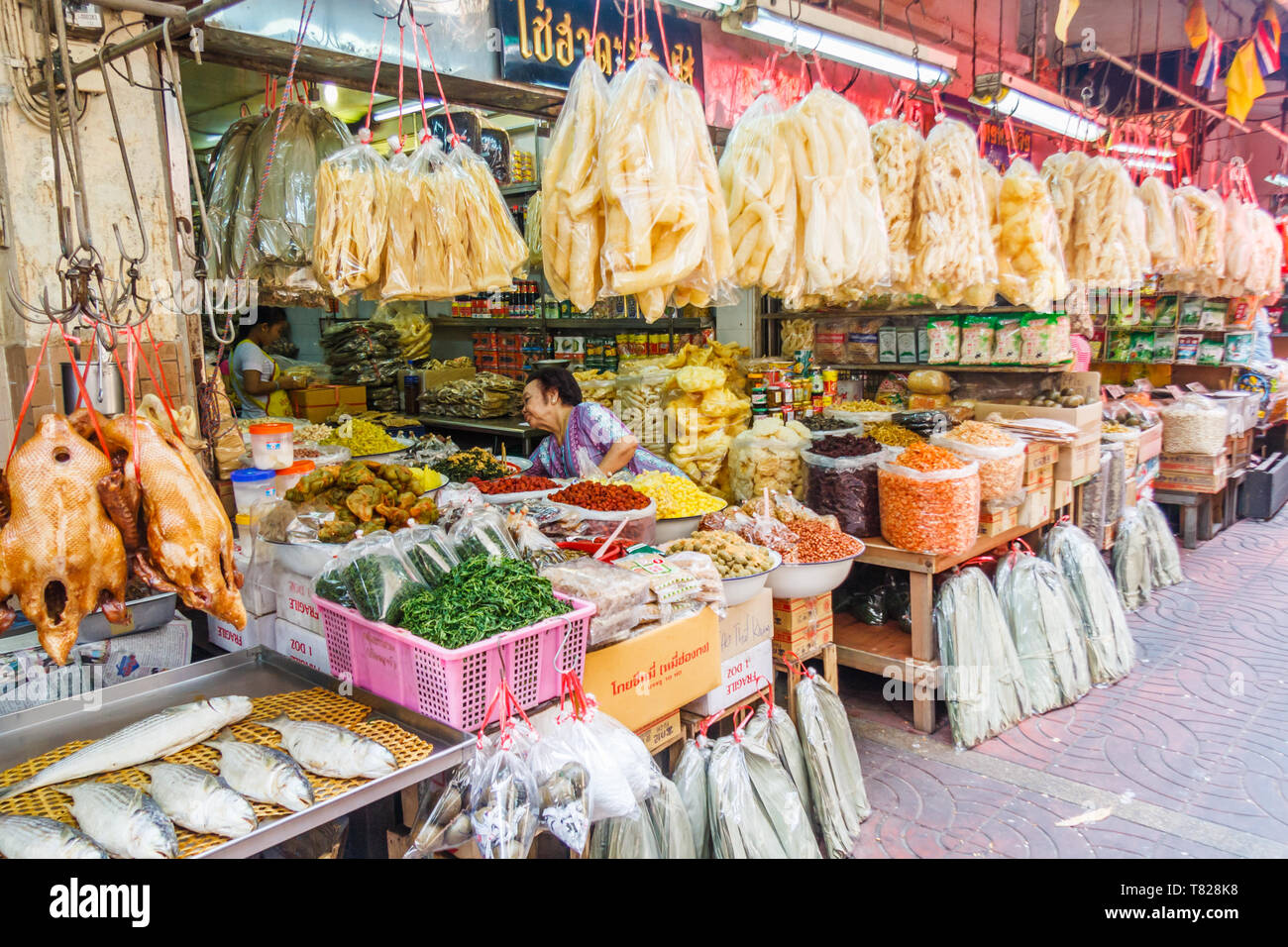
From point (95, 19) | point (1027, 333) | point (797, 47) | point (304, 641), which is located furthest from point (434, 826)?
point (1027, 333)

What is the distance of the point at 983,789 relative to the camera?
3500 mm

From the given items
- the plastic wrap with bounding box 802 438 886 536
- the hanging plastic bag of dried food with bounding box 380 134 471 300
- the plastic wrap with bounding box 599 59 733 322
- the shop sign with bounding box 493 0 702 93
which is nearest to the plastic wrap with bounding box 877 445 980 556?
the plastic wrap with bounding box 802 438 886 536

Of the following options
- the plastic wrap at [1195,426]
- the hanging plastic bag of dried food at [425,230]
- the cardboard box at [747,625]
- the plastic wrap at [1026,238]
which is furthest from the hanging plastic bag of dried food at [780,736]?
the plastic wrap at [1195,426]

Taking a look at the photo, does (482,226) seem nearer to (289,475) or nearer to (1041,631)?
(289,475)

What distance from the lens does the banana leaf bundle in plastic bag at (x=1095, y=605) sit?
4.46 m

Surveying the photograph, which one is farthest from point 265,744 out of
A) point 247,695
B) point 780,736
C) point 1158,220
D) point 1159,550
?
point 1159,550

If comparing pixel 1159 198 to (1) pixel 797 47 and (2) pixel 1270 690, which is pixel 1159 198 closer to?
(2) pixel 1270 690

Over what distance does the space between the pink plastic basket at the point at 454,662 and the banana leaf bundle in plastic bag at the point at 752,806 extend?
803 millimetres

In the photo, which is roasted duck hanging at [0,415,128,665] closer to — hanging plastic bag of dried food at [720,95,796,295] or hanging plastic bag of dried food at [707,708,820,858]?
hanging plastic bag of dried food at [707,708,820,858]

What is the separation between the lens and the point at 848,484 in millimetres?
3967

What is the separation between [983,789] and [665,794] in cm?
166

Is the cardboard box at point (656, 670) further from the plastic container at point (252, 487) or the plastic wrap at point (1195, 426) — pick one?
the plastic wrap at point (1195, 426)

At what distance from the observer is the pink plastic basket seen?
6.19ft

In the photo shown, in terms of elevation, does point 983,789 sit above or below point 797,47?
below
